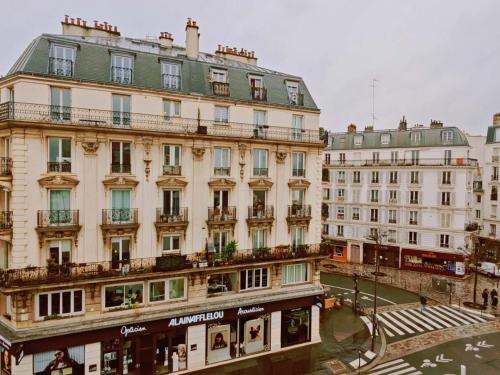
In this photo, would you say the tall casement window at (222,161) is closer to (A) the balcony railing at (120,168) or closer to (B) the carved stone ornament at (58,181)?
(A) the balcony railing at (120,168)

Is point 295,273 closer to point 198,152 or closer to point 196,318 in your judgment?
point 196,318

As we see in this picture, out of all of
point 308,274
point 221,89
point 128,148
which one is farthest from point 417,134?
point 128,148

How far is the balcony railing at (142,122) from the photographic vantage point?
22.2 meters

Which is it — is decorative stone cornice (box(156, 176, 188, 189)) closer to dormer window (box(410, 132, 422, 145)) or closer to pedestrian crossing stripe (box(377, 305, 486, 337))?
pedestrian crossing stripe (box(377, 305, 486, 337))

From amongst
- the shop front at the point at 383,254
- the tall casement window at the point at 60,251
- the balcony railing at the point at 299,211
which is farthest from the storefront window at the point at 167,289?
the shop front at the point at 383,254

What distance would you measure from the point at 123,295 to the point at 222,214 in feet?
26.7

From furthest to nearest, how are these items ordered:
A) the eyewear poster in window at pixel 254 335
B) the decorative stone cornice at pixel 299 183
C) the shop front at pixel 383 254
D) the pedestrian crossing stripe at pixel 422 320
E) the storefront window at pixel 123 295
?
the shop front at pixel 383 254 < the pedestrian crossing stripe at pixel 422 320 < the decorative stone cornice at pixel 299 183 < the eyewear poster in window at pixel 254 335 < the storefront window at pixel 123 295

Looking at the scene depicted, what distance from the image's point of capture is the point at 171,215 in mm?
26219

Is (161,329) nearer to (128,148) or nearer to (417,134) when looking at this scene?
(128,148)

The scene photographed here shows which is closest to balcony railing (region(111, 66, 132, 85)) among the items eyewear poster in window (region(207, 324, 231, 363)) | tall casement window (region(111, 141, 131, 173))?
tall casement window (region(111, 141, 131, 173))

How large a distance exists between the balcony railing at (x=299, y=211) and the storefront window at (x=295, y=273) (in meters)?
3.77

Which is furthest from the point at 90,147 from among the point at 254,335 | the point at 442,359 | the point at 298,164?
the point at 442,359

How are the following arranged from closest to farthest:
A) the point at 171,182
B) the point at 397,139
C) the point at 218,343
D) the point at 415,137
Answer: the point at 171,182
the point at 218,343
the point at 415,137
the point at 397,139

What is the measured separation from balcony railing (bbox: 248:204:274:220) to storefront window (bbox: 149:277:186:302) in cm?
645
